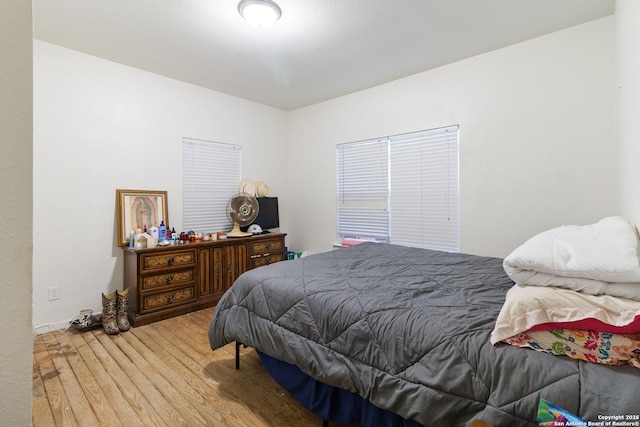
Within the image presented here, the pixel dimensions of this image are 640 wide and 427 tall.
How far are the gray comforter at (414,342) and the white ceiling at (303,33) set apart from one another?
6.33ft

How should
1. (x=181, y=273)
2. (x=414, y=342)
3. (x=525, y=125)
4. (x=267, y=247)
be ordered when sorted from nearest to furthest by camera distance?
Answer: (x=414, y=342) → (x=525, y=125) → (x=181, y=273) → (x=267, y=247)

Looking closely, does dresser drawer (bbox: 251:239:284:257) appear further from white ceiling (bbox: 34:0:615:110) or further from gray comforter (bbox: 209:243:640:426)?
white ceiling (bbox: 34:0:615:110)

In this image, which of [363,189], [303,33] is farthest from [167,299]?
[303,33]

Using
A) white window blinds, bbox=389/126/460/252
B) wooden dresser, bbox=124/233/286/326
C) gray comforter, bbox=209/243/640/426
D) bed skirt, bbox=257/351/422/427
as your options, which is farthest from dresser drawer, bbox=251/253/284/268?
bed skirt, bbox=257/351/422/427

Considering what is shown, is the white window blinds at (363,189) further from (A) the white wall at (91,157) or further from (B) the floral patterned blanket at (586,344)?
(B) the floral patterned blanket at (586,344)

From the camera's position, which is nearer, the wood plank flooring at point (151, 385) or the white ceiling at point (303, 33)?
the wood plank flooring at point (151, 385)

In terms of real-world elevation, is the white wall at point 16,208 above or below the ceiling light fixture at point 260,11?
below

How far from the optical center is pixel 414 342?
121 cm

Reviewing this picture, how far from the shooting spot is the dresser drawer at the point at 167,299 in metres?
2.90

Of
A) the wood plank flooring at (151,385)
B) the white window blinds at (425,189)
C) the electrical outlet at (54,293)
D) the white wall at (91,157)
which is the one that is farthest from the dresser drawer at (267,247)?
the electrical outlet at (54,293)

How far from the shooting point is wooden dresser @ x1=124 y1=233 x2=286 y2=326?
288 centimetres

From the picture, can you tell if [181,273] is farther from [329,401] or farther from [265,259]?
[329,401]

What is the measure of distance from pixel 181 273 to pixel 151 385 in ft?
4.48

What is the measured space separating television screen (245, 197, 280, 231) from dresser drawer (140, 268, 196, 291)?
3.79 feet
